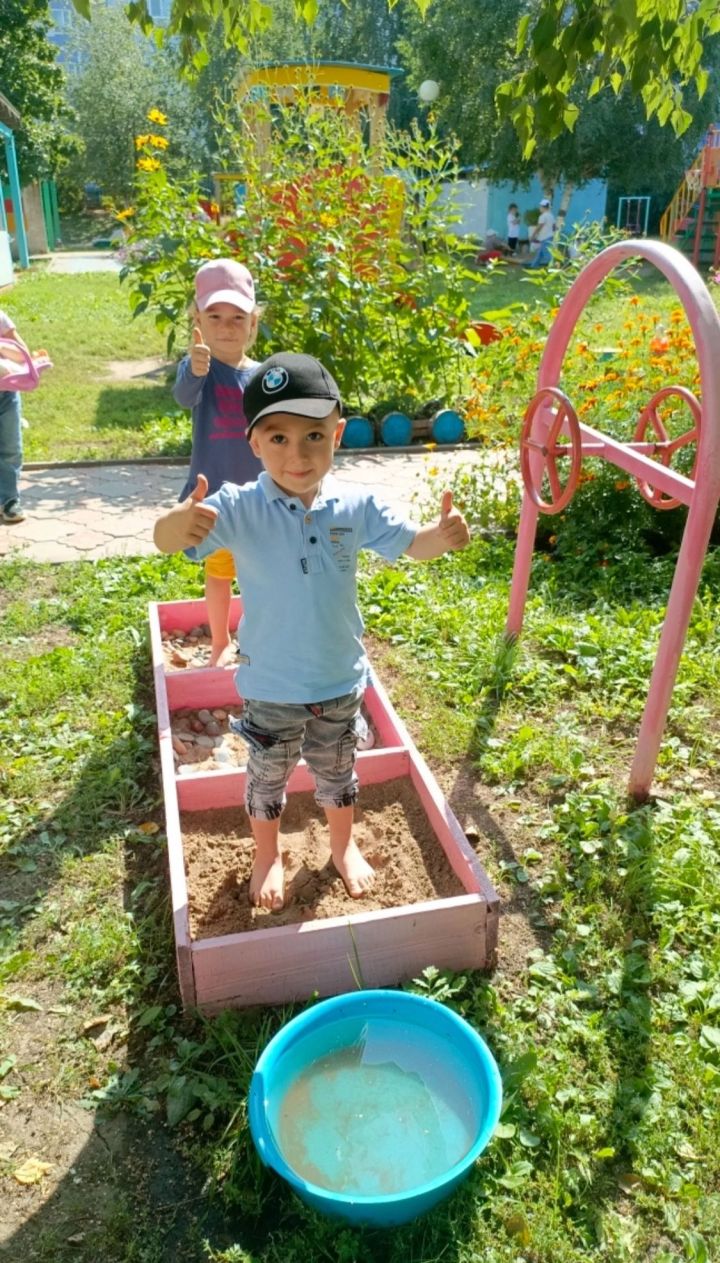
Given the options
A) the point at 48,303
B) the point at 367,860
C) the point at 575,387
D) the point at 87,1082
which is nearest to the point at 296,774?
the point at 367,860

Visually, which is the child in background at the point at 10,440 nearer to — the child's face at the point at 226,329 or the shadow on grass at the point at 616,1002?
the child's face at the point at 226,329

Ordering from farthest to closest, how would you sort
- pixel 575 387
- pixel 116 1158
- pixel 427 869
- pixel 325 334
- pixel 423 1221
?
1. pixel 325 334
2. pixel 575 387
3. pixel 427 869
4. pixel 116 1158
5. pixel 423 1221

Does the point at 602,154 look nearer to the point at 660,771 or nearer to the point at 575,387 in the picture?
the point at 575,387

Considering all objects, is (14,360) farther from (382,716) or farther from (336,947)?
(336,947)

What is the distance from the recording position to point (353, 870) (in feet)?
8.73

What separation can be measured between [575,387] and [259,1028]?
4.15 metres

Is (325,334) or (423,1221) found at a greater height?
(325,334)

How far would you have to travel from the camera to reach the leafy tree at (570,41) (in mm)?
2689

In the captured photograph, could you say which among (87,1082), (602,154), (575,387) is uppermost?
(602,154)

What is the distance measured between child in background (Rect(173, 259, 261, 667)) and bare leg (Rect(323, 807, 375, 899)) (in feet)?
4.27

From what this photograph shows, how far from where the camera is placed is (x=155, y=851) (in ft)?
9.55

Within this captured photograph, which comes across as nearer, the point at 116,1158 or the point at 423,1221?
the point at 423,1221

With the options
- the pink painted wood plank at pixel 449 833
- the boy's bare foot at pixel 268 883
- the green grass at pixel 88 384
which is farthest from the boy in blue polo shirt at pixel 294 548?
the green grass at pixel 88 384

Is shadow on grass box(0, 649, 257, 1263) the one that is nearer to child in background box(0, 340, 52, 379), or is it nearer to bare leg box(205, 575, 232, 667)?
bare leg box(205, 575, 232, 667)
